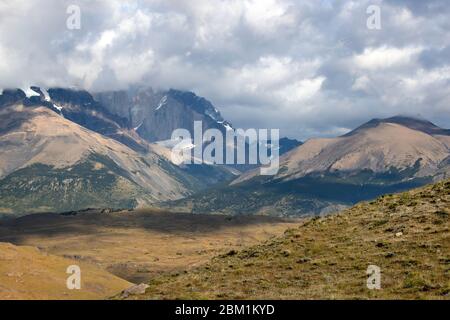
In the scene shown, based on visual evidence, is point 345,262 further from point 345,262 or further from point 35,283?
point 35,283

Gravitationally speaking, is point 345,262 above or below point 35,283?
above

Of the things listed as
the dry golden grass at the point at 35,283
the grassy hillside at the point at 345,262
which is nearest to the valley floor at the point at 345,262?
the grassy hillside at the point at 345,262

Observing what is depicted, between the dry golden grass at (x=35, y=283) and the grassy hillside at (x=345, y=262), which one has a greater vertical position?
the grassy hillside at (x=345, y=262)

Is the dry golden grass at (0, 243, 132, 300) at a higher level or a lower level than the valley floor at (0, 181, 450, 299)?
lower

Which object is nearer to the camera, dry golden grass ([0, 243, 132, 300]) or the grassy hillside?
the grassy hillside

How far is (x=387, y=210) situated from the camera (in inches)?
2650

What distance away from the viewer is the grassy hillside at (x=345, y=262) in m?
42.3

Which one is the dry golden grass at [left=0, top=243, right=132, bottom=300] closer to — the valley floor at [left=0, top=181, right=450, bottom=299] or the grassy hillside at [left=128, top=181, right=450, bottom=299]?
the valley floor at [left=0, top=181, right=450, bottom=299]

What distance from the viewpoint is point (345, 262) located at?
50125mm

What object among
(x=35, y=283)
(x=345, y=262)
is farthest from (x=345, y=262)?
(x=35, y=283)

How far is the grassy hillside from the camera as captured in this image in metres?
42.3

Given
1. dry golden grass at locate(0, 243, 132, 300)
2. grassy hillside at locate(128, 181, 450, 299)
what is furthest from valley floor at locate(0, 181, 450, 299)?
dry golden grass at locate(0, 243, 132, 300)

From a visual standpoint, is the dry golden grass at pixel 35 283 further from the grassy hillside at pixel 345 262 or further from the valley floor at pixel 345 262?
the grassy hillside at pixel 345 262

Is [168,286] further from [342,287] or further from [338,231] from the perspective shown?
[338,231]
